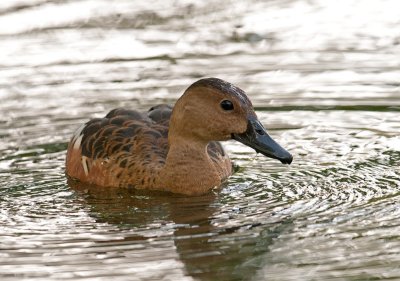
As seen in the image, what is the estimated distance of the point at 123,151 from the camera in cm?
1113

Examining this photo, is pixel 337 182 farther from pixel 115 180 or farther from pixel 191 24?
pixel 191 24

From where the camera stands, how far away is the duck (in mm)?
10391

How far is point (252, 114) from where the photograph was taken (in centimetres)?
1036

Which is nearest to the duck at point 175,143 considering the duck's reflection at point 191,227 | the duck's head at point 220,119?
the duck's head at point 220,119

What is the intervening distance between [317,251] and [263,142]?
1.78 meters

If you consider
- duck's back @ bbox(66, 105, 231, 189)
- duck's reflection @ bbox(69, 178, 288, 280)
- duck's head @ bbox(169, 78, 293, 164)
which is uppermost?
duck's head @ bbox(169, 78, 293, 164)

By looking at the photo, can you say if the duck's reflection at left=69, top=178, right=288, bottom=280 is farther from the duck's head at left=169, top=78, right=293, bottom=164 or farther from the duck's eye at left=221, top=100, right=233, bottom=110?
the duck's eye at left=221, top=100, right=233, bottom=110

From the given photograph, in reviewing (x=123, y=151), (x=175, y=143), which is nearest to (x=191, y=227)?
(x=175, y=143)

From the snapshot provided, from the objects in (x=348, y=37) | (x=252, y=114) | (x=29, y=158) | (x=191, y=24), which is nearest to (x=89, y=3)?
Answer: (x=191, y=24)

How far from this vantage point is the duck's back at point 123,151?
36.0 feet

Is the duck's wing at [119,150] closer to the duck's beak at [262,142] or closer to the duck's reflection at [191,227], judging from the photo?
the duck's reflection at [191,227]

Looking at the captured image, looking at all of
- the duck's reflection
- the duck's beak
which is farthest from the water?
the duck's beak

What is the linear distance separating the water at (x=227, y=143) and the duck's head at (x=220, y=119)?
407mm

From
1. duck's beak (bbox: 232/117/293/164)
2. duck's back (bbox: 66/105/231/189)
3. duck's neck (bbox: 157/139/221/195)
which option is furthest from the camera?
duck's back (bbox: 66/105/231/189)
